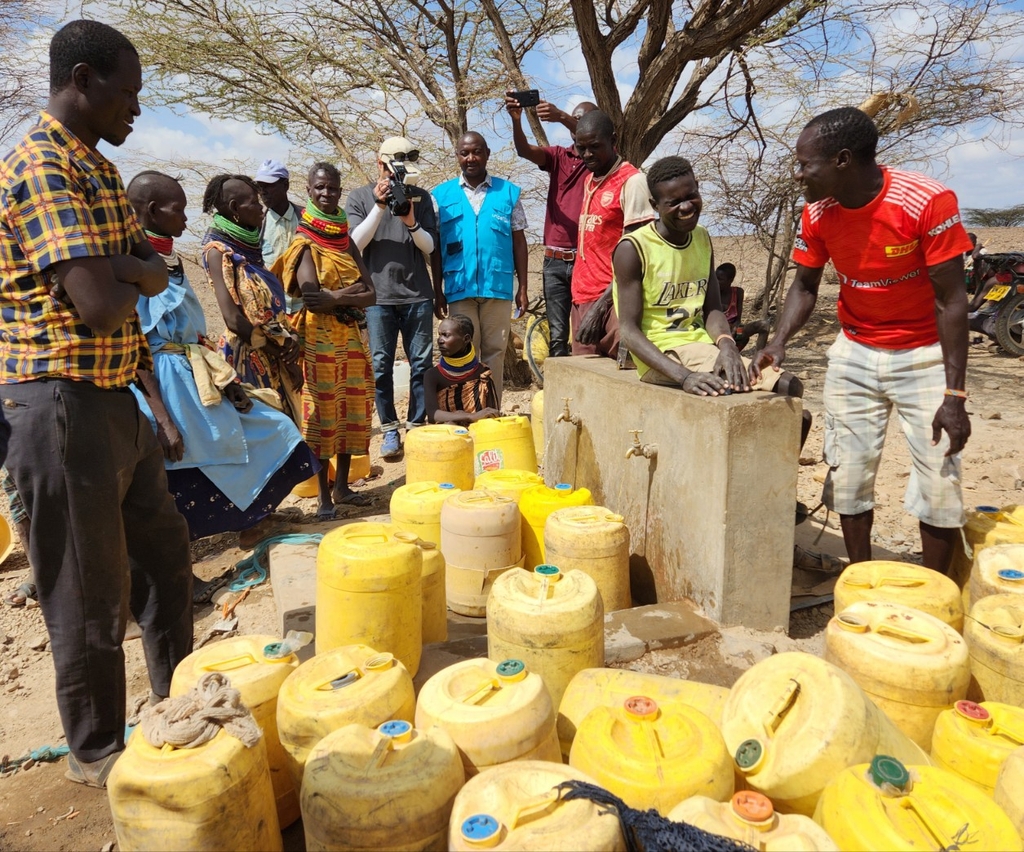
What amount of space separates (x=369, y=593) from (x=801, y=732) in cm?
139

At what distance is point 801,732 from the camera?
1.85 m

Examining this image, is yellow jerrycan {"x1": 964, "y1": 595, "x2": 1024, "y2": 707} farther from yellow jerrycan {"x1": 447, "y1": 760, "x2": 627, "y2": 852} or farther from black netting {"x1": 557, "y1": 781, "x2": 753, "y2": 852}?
yellow jerrycan {"x1": 447, "y1": 760, "x2": 627, "y2": 852}

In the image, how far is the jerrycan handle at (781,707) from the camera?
1926 mm

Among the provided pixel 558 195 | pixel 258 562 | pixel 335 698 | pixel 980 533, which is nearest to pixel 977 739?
pixel 980 533

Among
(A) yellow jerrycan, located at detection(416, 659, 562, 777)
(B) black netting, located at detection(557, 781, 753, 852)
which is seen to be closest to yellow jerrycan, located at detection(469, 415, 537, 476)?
(A) yellow jerrycan, located at detection(416, 659, 562, 777)

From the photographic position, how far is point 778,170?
438 inches

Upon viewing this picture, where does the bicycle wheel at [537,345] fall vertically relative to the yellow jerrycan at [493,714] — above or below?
above

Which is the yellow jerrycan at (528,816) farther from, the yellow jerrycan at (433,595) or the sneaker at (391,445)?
the sneaker at (391,445)

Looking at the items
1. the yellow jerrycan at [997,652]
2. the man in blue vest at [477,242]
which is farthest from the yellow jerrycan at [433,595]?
the man in blue vest at [477,242]

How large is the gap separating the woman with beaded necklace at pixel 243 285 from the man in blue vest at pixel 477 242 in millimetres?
1572

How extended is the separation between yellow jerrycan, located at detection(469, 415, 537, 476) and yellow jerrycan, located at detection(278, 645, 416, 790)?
2.46m

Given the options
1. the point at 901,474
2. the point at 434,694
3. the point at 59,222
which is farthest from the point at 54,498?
the point at 901,474

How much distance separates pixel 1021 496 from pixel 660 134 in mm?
4950

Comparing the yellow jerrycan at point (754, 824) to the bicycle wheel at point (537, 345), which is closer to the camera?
the yellow jerrycan at point (754, 824)
